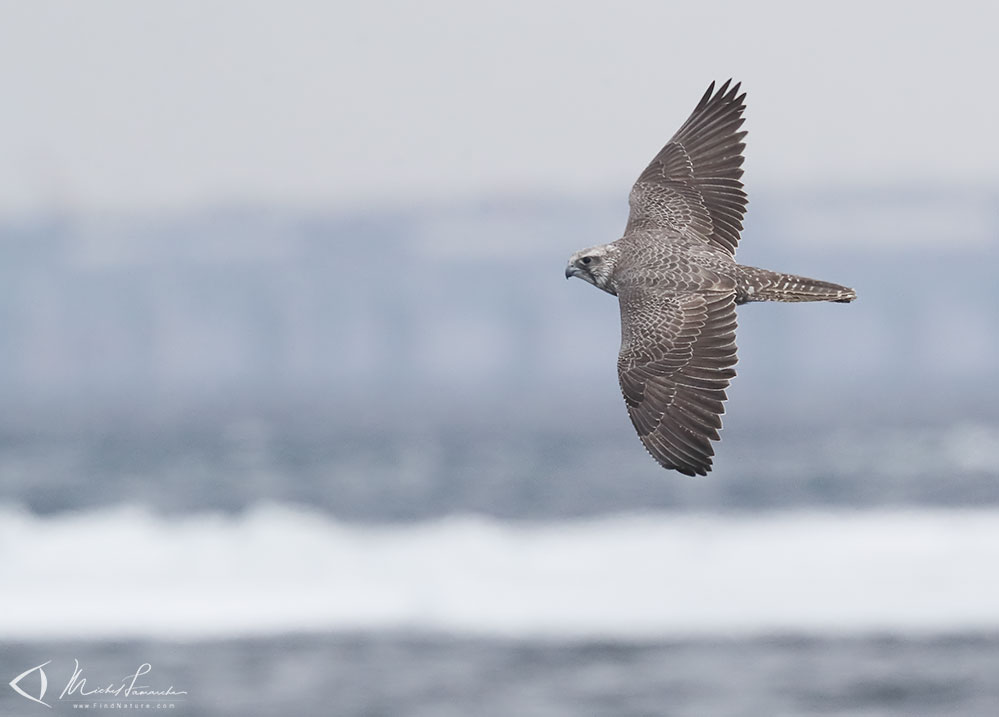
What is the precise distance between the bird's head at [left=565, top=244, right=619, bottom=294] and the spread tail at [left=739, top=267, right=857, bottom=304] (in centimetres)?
119

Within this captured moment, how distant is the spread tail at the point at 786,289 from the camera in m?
9.95

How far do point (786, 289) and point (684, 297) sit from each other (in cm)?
74

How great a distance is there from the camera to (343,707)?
2512 cm

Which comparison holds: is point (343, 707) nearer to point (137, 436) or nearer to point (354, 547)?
point (354, 547)

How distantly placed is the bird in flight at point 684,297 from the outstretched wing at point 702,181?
12mm

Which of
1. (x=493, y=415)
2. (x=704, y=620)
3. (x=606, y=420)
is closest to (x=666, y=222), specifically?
(x=704, y=620)

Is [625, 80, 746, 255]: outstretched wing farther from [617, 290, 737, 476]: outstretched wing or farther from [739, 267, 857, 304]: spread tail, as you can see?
[617, 290, 737, 476]: outstretched wing

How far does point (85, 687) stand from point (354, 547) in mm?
18572

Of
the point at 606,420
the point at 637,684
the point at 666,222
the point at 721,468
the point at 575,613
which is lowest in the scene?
the point at 666,222

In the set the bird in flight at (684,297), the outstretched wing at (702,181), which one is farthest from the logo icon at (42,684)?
the bird in flight at (684,297)

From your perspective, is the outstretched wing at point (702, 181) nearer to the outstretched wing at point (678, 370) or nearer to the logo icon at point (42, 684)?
the outstretched wing at point (678, 370)

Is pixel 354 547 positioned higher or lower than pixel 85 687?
higher

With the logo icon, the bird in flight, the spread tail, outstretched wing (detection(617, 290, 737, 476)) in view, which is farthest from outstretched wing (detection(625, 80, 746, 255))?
the logo icon

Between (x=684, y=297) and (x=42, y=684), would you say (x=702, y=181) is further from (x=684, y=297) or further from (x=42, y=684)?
(x=42, y=684)
